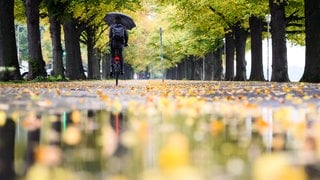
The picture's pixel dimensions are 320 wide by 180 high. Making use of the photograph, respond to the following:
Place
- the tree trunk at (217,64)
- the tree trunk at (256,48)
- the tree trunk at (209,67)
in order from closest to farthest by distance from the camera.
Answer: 1. the tree trunk at (256,48)
2. the tree trunk at (217,64)
3. the tree trunk at (209,67)

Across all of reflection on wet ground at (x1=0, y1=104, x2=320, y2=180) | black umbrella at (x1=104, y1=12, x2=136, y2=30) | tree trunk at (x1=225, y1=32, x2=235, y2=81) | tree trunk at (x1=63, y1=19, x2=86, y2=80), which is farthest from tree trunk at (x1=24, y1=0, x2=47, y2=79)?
reflection on wet ground at (x1=0, y1=104, x2=320, y2=180)

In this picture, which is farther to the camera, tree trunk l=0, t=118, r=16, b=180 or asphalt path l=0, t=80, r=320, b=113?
asphalt path l=0, t=80, r=320, b=113

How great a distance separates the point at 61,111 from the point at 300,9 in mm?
26141

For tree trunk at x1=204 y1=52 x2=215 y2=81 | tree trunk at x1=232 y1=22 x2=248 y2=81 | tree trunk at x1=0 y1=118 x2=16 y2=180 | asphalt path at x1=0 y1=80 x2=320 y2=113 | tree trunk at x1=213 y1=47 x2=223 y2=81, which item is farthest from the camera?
tree trunk at x1=204 y1=52 x2=215 y2=81

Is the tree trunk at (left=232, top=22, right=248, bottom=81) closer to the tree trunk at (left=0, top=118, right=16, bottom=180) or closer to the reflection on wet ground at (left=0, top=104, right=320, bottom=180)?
the reflection on wet ground at (left=0, top=104, right=320, bottom=180)

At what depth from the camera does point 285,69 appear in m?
27.3

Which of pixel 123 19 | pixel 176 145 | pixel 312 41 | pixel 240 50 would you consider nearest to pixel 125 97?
pixel 176 145

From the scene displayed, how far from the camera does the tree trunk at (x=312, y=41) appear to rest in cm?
2283

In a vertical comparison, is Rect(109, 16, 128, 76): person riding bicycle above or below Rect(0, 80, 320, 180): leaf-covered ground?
above

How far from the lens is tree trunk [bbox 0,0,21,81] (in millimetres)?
23906

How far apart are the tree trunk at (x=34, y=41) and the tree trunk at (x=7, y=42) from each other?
2.97 m

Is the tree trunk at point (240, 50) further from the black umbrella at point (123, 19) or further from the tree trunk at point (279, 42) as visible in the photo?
the black umbrella at point (123, 19)

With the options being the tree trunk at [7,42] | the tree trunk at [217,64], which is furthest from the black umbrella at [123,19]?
the tree trunk at [217,64]

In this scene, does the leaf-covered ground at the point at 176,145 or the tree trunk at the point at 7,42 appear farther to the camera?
the tree trunk at the point at 7,42
